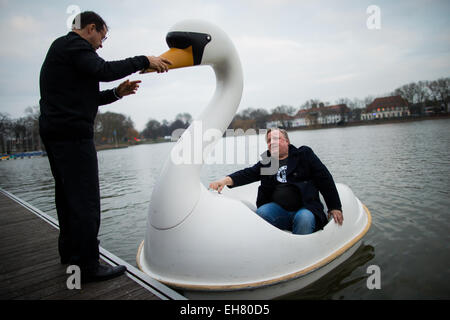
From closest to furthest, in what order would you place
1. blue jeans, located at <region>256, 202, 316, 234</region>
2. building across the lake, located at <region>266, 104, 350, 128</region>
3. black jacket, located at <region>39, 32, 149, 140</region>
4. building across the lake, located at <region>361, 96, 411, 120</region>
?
1. black jacket, located at <region>39, 32, 149, 140</region>
2. blue jeans, located at <region>256, 202, 316, 234</region>
3. building across the lake, located at <region>361, 96, 411, 120</region>
4. building across the lake, located at <region>266, 104, 350, 128</region>

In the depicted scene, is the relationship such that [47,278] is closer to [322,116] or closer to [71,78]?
[71,78]

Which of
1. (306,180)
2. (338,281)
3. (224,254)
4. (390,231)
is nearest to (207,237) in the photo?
(224,254)

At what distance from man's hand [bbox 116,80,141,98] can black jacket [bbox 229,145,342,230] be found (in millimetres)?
1493

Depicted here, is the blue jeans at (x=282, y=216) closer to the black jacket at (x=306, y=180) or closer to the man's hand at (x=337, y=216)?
the black jacket at (x=306, y=180)

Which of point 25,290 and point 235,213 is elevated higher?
point 235,213

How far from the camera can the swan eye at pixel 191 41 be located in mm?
2254

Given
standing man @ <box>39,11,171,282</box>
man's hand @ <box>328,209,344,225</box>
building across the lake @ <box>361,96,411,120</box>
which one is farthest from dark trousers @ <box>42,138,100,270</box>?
building across the lake @ <box>361,96,411,120</box>

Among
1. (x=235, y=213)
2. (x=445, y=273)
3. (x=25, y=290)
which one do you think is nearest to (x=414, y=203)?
(x=445, y=273)

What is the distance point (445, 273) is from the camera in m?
3.08

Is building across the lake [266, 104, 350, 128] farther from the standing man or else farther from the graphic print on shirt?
the standing man

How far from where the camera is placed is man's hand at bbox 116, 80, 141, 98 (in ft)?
8.11
